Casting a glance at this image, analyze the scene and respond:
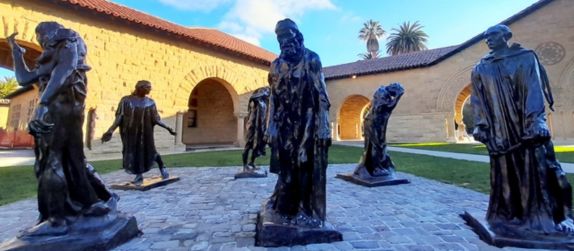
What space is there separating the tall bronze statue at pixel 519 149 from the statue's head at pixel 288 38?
2003mm

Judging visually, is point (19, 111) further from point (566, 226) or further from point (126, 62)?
point (566, 226)

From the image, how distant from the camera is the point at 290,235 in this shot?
9.21 feet

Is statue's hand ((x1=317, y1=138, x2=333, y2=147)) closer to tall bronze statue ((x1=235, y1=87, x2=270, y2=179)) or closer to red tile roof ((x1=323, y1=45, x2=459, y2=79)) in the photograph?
tall bronze statue ((x1=235, y1=87, x2=270, y2=179))

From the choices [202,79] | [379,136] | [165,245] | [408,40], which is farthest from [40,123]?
[408,40]

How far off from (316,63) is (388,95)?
135 inches

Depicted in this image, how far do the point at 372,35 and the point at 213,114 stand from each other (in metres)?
43.3

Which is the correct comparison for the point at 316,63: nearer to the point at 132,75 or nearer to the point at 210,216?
the point at 210,216

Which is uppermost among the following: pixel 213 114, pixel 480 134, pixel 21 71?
pixel 213 114

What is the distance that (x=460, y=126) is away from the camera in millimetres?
21953

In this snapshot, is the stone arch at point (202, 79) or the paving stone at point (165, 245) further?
the stone arch at point (202, 79)

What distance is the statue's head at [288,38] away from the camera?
9.66ft

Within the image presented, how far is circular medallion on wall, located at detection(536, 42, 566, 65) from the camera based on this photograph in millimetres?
17859

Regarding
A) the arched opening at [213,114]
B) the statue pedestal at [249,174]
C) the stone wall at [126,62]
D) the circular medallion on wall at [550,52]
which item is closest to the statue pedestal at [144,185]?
the statue pedestal at [249,174]

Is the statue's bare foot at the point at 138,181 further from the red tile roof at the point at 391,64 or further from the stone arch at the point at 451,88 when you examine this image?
the red tile roof at the point at 391,64
